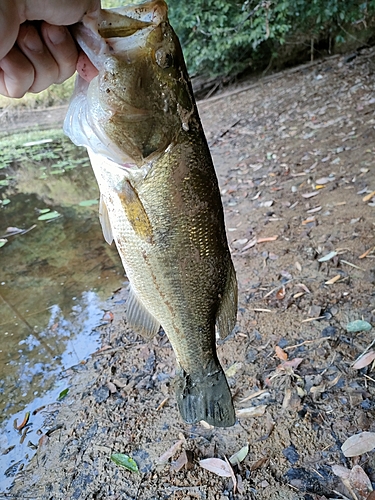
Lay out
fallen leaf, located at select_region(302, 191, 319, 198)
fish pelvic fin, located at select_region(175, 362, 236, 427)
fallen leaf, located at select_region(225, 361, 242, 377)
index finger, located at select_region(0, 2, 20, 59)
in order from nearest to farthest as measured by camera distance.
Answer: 1. index finger, located at select_region(0, 2, 20, 59)
2. fish pelvic fin, located at select_region(175, 362, 236, 427)
3. fallen leaf, located at select_region(225, 361, 242, 377)
4. fallen leaf, located at select_region(302, 191, 319, 198)

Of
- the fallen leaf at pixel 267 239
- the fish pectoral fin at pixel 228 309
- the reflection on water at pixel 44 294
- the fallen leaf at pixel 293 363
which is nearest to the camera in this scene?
the fish pectoral fin at pixel 228 309

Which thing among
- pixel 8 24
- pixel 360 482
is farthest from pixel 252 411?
pixel 8 24

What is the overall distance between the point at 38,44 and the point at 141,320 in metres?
1.28

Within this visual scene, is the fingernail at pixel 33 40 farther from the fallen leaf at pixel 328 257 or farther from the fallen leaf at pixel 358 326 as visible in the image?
the fallen leaf at pixel 328 257

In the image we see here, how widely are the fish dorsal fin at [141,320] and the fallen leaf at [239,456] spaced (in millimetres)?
1055

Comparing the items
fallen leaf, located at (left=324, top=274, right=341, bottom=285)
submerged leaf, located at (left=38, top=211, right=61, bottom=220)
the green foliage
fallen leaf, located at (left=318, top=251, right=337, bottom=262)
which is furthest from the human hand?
the green foliage

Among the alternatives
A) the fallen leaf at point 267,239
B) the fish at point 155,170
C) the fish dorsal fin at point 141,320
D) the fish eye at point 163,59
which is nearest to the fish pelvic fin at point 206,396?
the fish at point 155,170

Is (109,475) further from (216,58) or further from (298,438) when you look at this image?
(216,58)

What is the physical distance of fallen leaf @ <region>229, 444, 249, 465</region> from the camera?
2735 millimetres

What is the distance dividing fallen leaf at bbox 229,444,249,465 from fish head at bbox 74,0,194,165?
1929 mm

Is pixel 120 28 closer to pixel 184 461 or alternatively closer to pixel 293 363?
pixel 184 461

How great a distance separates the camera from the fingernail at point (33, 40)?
176 centimetres

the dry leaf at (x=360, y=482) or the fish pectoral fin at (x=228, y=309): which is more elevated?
the fish pectoral fin at (x=228, y=309)

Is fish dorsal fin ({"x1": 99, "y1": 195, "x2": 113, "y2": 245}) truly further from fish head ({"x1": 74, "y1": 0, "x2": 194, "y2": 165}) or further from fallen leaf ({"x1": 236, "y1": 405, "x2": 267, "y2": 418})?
fallen leaf ({"x1": 236, "y1": 405, "x2": 267, "y2": 418})
